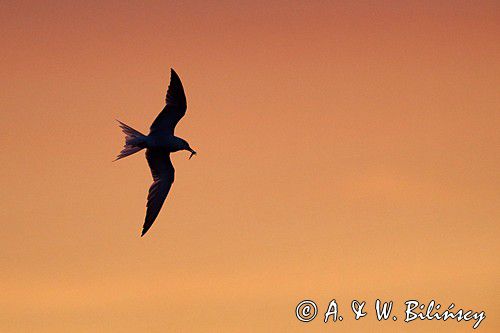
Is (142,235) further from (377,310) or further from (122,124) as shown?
(377,310)

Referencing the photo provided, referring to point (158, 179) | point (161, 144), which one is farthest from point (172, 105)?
point (158, 179)

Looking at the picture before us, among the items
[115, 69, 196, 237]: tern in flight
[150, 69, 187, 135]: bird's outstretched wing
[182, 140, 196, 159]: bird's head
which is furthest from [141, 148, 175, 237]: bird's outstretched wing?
[150, 69, 187, 135]: bird's outstretched wing

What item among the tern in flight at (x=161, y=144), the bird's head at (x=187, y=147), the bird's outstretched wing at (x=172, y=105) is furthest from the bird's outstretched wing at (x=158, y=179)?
the bird's outstretched wing at (x=172, y=105)

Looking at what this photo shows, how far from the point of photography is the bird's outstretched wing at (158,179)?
135 ft

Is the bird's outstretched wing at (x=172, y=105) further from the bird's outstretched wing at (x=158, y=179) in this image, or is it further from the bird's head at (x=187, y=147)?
the bird's outstretched wing at (x=158, y=179)

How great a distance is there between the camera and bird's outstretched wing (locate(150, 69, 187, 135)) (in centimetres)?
4012

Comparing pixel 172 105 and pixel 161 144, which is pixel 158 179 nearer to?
pixel 161 144

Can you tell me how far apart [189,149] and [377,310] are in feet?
28.7

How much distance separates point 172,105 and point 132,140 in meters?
1.67

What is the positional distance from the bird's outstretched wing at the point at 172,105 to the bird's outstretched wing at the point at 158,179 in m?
1.15

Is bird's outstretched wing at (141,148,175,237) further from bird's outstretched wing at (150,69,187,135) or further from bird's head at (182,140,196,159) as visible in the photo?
bird's outstretched wing at (150,69,187,135)

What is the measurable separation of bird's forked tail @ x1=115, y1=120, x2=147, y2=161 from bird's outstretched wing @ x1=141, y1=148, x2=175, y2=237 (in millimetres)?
1459

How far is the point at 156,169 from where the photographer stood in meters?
41.4

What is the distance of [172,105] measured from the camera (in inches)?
1580
